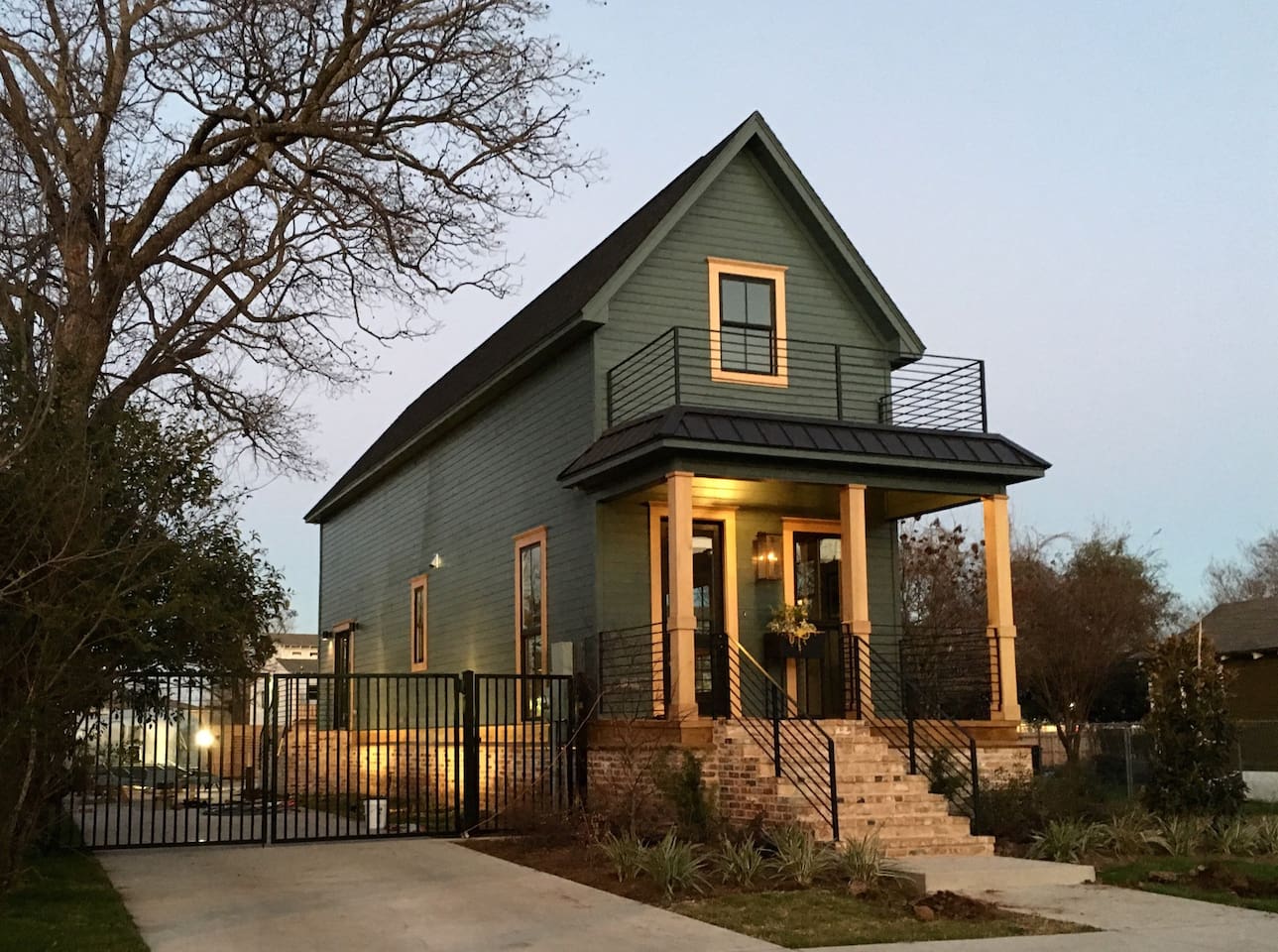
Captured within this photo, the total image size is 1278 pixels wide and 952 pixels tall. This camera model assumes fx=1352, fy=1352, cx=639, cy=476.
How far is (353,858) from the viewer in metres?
14.7

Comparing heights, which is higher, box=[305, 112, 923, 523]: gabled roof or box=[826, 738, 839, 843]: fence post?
box=[305, 112, 923, 523]: gabled roof

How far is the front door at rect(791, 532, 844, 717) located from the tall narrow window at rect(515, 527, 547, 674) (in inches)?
142

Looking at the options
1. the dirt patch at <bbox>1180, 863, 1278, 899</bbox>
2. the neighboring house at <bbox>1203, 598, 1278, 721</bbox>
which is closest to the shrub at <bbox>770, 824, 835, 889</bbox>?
the dirt patch at <bbox>1180, 863, 1278, 899</bbox>

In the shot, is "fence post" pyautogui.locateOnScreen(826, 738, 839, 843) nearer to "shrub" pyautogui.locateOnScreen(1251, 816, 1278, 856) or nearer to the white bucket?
"shrub" pyautogui.locateOnScreen(1251, 816, 1278, 856)

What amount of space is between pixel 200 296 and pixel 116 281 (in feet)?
8.86

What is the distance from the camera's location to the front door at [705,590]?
1817 cm

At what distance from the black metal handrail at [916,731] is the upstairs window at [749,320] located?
162 inches

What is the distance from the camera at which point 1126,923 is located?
10609 mm

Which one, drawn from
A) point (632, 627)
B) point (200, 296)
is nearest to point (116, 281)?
point (200, 296)

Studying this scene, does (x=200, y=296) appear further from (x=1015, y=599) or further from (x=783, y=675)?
(x=1015, y=599)

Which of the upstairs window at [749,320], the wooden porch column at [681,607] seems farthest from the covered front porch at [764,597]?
the upstairs window at [749,320]

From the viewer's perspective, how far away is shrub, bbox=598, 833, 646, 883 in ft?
41.3

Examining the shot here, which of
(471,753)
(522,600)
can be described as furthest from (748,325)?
(471,753)

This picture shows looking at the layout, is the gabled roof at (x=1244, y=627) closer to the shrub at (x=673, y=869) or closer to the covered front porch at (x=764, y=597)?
the covered front porch at (x=764, y=597)
